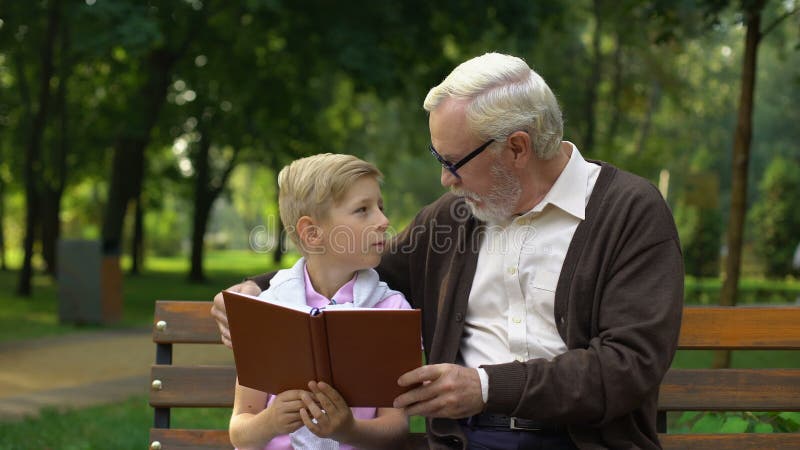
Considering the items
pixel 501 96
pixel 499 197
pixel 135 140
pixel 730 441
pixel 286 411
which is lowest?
pixel 730 441

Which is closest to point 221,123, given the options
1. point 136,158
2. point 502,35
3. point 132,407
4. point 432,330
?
point 136,158

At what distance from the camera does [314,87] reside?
26.0 meters

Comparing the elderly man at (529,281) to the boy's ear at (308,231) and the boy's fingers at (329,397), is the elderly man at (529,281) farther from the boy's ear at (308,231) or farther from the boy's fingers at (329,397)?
the boy's ear at (308,231)

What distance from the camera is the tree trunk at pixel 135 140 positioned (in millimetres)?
17875

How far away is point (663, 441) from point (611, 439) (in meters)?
0.60

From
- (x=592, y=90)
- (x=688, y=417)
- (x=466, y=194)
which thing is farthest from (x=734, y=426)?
(x=592, y=90)

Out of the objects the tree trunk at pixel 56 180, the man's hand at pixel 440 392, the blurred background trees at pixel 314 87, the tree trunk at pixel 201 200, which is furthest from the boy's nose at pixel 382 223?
the tree trunk at pixel 201 200

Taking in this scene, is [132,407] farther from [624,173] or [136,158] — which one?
[136,158]

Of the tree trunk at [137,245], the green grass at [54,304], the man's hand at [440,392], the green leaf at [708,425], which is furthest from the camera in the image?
the tree trunk at [137,245]

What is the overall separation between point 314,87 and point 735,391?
23.3m

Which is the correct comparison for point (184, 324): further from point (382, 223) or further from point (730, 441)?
point (730, 441)

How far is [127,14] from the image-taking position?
41.7 feet

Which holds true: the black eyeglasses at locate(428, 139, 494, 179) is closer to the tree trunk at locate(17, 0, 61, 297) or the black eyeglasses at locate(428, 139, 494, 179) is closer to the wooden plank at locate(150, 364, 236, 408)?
the wooden plank at locate(150, 364, 236, 408)

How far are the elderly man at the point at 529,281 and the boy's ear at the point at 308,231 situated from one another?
0.36m
